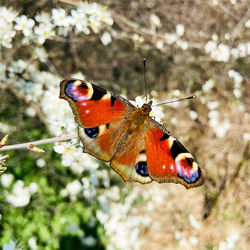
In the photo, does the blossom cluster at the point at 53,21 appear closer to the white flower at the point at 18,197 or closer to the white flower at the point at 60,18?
the white flower at the point at 60,18

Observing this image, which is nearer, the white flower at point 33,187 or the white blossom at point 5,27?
the white blossom at point 5,27

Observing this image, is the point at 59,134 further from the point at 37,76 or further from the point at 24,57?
the point at 24,57

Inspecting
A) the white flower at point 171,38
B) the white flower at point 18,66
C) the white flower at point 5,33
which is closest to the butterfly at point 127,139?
the white flower at point 5,33

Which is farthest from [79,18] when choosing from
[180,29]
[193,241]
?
[193,241]

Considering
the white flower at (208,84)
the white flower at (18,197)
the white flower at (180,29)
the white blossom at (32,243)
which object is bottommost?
the white blossom at (32,243)

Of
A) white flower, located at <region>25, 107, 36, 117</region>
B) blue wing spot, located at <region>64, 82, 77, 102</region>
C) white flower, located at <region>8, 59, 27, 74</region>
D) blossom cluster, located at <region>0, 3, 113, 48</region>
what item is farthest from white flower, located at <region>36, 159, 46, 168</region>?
blue wing spot, located at <region>64, 82, 77, 102</region>

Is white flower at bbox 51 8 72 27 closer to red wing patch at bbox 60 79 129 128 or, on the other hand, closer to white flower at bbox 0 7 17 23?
white flower at bbox 0 7 17 23

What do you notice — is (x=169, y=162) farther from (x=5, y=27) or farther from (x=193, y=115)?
(x=193, y=115)

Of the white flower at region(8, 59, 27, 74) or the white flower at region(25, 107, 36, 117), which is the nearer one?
the white flower at region(8, 59, 27, 74)
